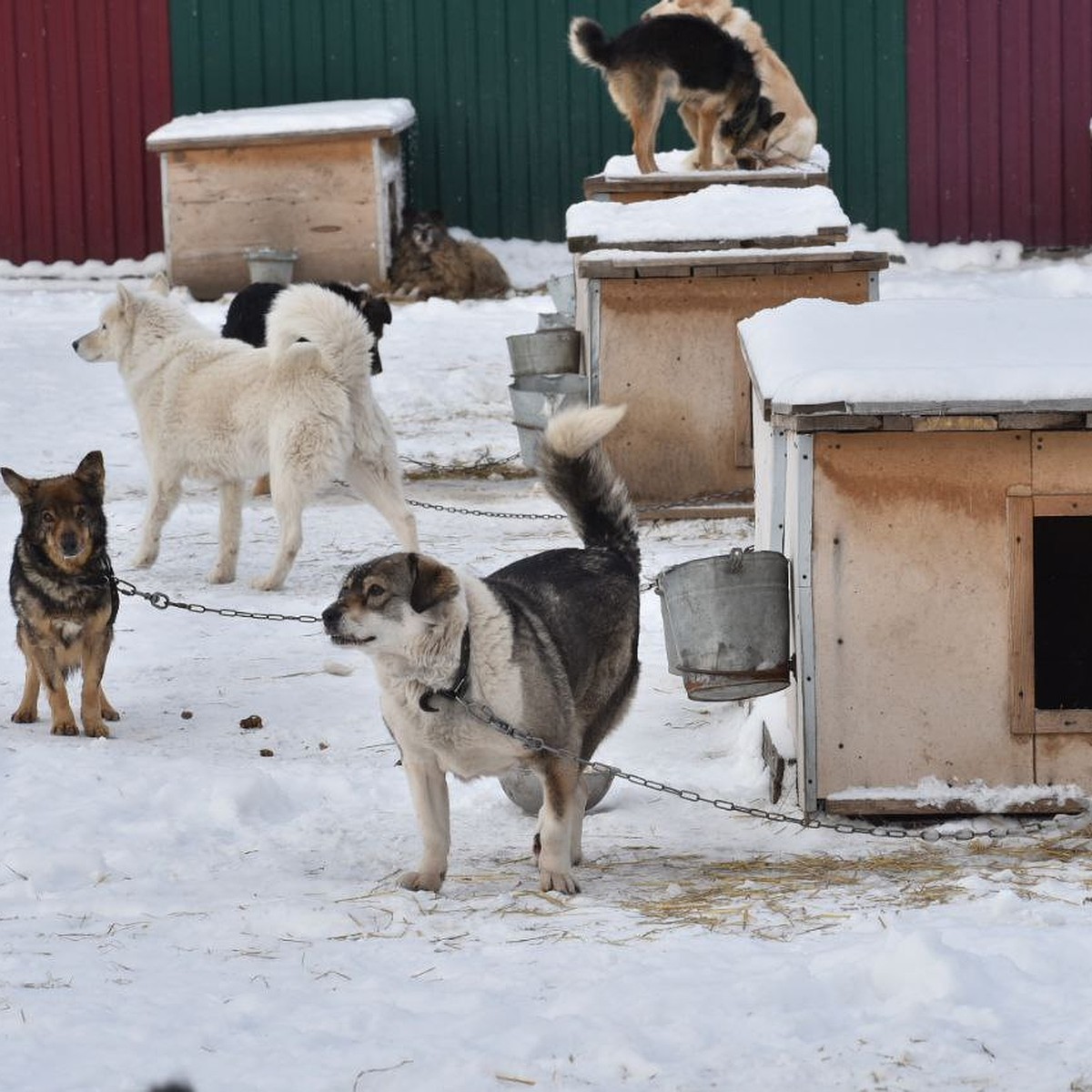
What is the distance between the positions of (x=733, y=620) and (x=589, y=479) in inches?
22.4

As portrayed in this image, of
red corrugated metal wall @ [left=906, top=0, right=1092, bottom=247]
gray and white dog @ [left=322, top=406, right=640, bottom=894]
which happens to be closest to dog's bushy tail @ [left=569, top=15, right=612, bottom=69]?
red corrugated metal wall @ [left=906, top=0, right=1092, bottom=247]

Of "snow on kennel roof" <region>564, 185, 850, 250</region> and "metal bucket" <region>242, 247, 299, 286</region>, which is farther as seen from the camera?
"metal bucket" <region>242, 247, 299, 286</region>

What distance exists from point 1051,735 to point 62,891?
2732mm

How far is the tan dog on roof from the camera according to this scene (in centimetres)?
1189

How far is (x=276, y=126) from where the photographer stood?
1583cm

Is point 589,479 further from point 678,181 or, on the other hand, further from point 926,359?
point 678,181

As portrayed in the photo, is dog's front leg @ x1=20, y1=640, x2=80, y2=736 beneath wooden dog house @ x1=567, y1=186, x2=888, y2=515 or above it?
beneath

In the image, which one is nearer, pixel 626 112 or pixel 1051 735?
pixel 1051 735

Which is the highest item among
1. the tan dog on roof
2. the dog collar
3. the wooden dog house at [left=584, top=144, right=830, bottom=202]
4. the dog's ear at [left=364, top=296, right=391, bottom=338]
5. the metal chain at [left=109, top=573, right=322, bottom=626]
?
the tan dog on roof

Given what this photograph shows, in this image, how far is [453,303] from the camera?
1586 centimetres

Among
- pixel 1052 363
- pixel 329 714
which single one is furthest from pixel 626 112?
pixel 1052 363

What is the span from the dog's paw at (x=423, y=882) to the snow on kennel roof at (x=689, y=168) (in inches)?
263

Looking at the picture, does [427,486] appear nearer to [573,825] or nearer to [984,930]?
[573,825]

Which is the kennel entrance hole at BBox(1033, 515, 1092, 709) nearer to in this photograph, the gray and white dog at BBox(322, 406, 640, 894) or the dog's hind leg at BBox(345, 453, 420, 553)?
the gray and white dog at BBox(322, 406, 640, 894)
